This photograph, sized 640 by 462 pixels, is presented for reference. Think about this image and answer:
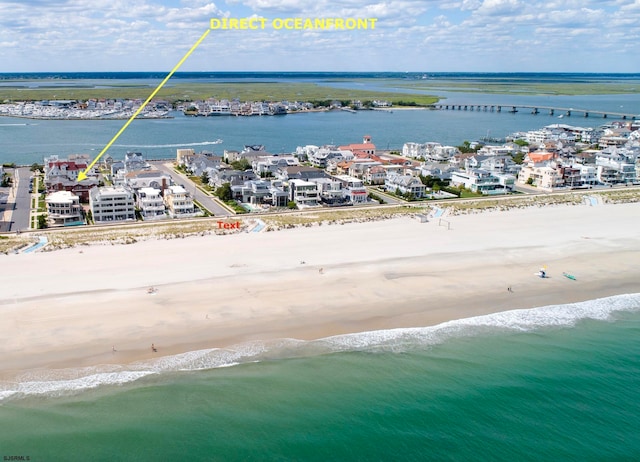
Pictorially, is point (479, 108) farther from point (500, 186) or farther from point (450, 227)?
point (450, 227)

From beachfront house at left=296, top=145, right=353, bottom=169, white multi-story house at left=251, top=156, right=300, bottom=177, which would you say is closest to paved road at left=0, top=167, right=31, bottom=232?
white multi-story house at left=251, top=156, right=300, bottom=177


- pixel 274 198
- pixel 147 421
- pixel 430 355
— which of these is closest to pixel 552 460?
pixel 430 355

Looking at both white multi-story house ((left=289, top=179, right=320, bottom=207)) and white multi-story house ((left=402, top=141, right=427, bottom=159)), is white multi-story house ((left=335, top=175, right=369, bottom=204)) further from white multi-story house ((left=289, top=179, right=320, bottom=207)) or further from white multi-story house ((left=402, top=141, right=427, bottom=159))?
white multi-story house ((left=402, top=141, right=427, bottom=159))

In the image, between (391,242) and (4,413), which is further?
(391,242)

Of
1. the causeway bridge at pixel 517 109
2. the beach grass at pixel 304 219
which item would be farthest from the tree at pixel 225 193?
the causeway bridge at pixel 517 109

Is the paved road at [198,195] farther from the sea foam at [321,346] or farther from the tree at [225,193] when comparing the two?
the sea foam at [321,346]
